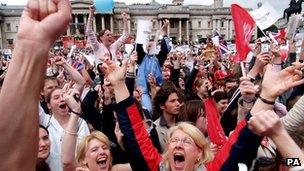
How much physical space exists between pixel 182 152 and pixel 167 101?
147 centimetres

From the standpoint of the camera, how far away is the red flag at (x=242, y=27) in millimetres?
4387

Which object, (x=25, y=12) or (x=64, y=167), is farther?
(x=64, y=167)

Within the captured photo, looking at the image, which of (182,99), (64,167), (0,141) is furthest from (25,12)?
(182,99)

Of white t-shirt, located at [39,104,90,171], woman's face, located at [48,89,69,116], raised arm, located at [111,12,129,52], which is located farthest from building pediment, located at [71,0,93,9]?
white t-shirt, located at [39,104,90,171]

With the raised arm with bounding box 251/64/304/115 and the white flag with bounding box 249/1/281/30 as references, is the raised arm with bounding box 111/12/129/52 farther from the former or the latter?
the raised arm with bounding box 251/64/304/115

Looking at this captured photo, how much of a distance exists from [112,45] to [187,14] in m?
82.8

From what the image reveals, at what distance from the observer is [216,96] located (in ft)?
15.9

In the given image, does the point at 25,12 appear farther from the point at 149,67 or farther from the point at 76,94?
the point at 149,67

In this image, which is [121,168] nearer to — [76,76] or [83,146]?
[83,146]

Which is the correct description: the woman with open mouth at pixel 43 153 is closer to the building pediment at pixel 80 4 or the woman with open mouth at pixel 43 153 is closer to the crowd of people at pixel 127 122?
the crowd of people at pixel 127 122

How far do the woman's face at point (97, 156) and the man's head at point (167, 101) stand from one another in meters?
1.19

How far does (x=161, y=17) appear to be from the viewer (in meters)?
85.2

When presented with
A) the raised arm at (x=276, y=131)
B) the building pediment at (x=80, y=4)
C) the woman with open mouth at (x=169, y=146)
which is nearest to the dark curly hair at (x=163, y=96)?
the woman with open mouth at (x=169, y=146)

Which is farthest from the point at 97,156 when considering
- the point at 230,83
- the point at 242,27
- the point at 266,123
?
the point at 230,83
